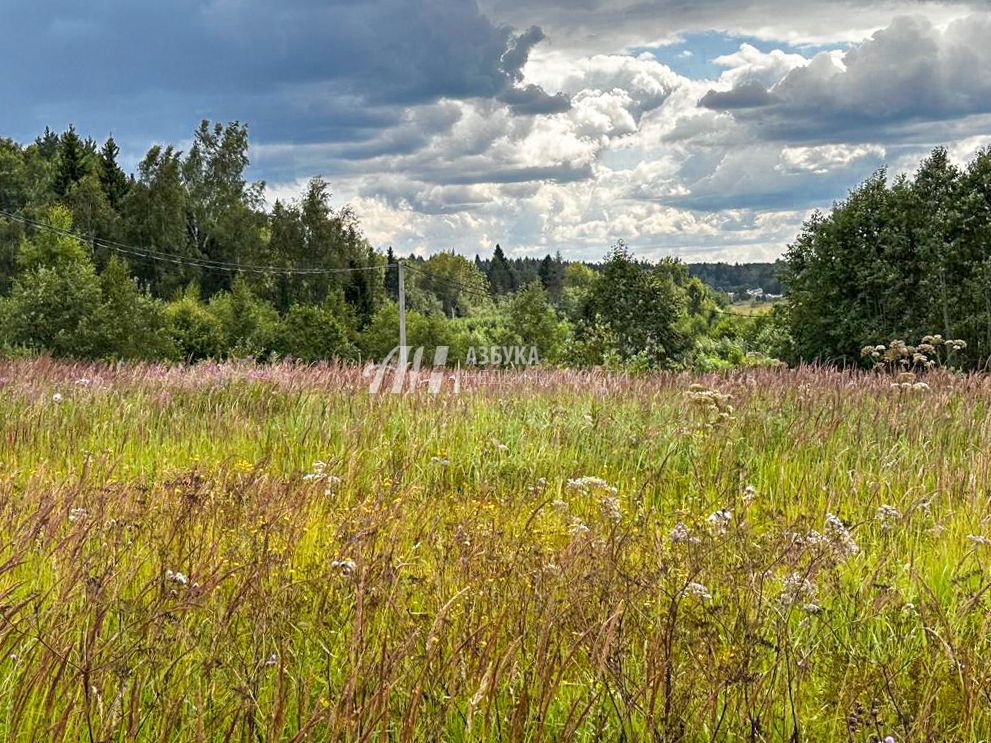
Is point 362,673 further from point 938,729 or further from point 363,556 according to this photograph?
point 938,729

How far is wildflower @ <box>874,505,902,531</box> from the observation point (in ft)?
11.0

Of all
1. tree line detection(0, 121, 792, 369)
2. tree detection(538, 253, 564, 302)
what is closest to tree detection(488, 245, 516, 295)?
tree detection(538, 253, 564, 302)

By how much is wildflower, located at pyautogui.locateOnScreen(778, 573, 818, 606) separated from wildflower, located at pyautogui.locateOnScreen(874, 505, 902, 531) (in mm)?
971

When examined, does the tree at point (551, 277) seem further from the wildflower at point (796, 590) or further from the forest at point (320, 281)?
the wildflower at point (796, 590)

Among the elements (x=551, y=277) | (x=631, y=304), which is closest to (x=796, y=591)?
(x=631, y=304)

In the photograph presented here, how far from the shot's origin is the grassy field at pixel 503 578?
2064 millimetres

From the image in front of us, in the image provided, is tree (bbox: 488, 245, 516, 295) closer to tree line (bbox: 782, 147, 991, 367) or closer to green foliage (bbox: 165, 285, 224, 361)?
green foliage (bbox: 165, 285, 224, 361)

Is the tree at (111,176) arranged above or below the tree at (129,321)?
above

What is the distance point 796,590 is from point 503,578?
1.00 metres

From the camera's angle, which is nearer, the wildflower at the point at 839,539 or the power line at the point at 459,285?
the wildflower at the point at 839,539

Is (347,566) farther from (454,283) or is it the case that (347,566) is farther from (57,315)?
(454,283)

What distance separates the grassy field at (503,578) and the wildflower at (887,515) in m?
0.04

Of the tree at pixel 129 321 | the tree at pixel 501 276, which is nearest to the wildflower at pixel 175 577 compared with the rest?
the tree at pixel 129 321

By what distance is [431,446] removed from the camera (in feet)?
19.5
